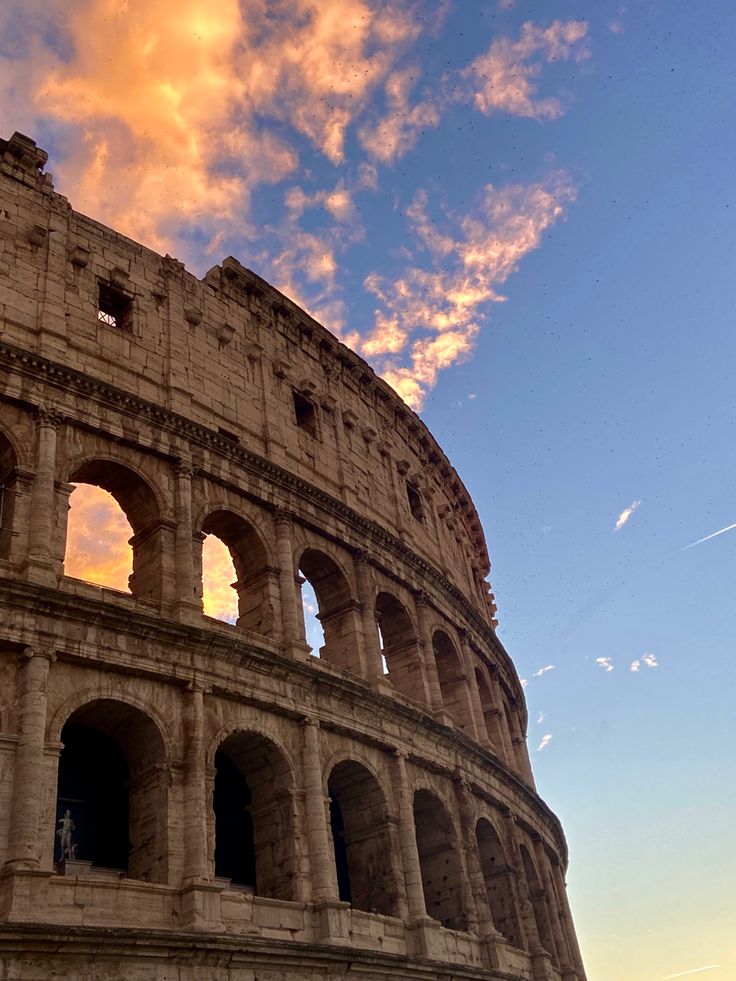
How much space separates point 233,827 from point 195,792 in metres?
3.57

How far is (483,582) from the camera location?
3831 cm

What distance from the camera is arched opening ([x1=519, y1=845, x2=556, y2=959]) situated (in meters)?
27.7

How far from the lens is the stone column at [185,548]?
18.8 m

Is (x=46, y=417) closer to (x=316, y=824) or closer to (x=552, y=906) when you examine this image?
(x=316, y=824)

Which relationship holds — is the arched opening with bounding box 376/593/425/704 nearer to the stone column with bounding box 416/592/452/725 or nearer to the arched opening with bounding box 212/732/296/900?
the stone column with bounding box 416/592/452/725

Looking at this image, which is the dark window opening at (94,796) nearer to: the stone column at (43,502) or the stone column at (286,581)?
the stone column at (43,502)

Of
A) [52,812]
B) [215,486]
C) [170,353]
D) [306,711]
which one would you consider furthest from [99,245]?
[52,812]

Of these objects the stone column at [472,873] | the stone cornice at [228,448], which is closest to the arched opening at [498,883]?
the stone column at [472,873]

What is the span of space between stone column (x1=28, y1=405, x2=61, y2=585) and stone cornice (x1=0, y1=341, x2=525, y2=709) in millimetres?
555

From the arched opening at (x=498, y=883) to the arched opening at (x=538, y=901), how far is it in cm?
189

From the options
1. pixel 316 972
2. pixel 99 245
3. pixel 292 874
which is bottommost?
pixel 316 972

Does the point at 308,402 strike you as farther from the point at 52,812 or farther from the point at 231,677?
the point at 52,812

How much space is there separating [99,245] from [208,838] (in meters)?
13.3

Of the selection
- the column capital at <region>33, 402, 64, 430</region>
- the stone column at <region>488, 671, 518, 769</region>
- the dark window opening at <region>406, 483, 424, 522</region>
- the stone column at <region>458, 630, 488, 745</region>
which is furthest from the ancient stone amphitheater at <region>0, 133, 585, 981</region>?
the stone column at <region>488, 671, 518, 769</region>
